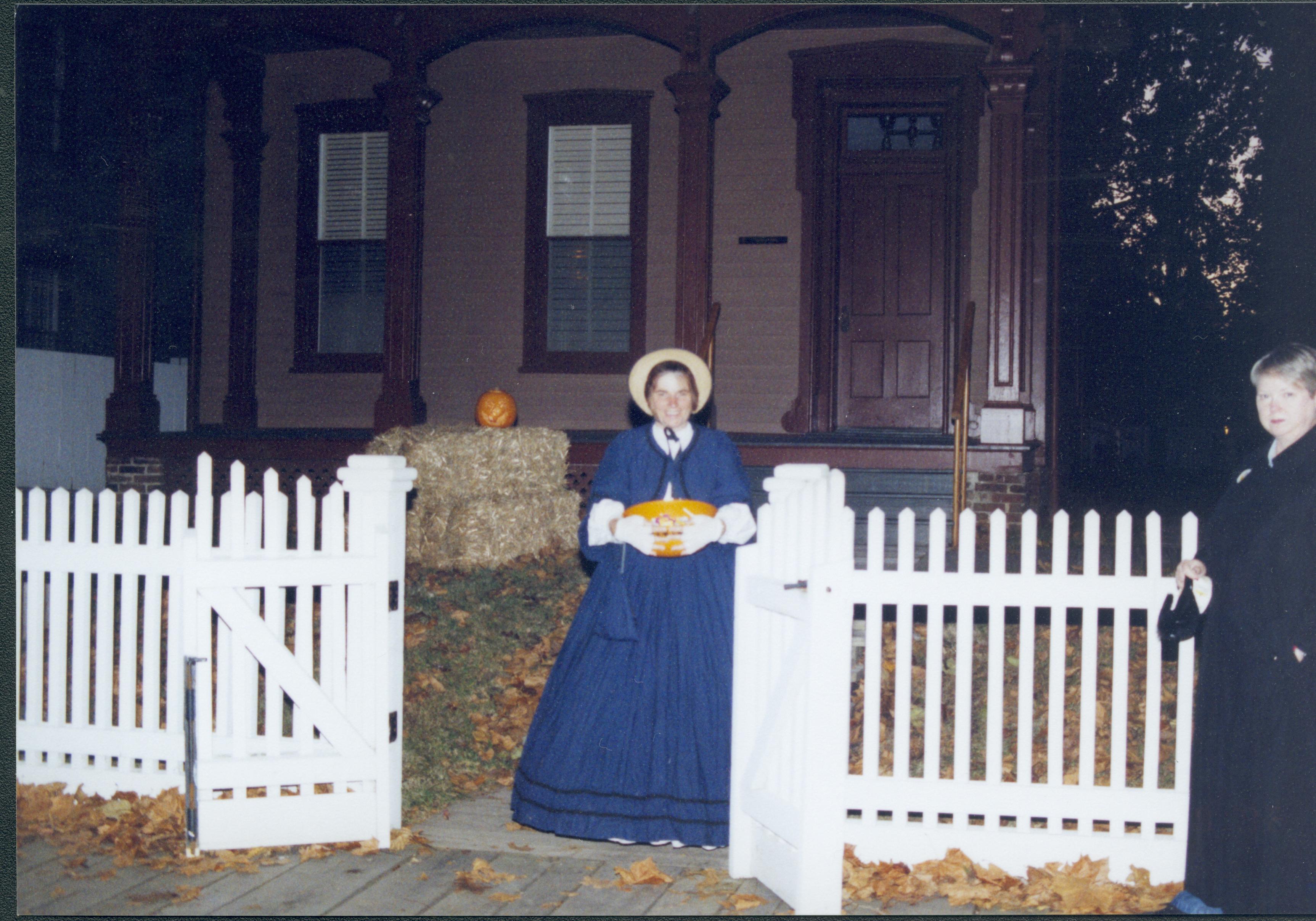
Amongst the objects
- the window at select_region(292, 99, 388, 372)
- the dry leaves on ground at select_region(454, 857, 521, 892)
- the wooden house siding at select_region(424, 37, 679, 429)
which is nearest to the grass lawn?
the dry leaves on ground at select_region(454, 857, 521, 892)

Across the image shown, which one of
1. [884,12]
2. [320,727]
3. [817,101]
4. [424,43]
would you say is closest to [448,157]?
[424,43]

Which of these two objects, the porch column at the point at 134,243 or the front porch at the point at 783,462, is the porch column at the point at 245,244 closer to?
the front porch at the point at 783,462

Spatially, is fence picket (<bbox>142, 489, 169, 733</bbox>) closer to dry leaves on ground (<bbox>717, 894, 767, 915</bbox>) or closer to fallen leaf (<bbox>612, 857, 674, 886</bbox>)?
fallen leaf (<bbox>612, 857, 674, 886</bbox>)

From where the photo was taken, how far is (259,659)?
13.1 ft

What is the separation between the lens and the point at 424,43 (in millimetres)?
9844

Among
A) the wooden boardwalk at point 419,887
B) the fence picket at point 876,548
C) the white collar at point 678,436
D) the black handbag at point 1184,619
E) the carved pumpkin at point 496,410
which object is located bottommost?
the wooden boardwalk at point 419,887

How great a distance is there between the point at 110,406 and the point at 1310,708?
988 cm

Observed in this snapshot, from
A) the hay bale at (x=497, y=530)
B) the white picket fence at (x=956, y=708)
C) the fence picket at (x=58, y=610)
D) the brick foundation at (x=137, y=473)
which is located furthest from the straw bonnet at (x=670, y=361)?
the brick foundation at (x=137, y=473)

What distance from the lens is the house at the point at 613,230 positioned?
364 inches

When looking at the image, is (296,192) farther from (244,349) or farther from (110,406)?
(110,406)

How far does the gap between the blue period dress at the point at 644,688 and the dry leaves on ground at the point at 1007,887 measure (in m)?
0.57

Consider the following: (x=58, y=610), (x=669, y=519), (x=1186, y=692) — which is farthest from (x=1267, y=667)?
(x=58, y=610)

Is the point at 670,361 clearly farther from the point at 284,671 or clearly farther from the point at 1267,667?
the point at 1267,667

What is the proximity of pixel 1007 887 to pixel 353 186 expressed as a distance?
30.8 ft
